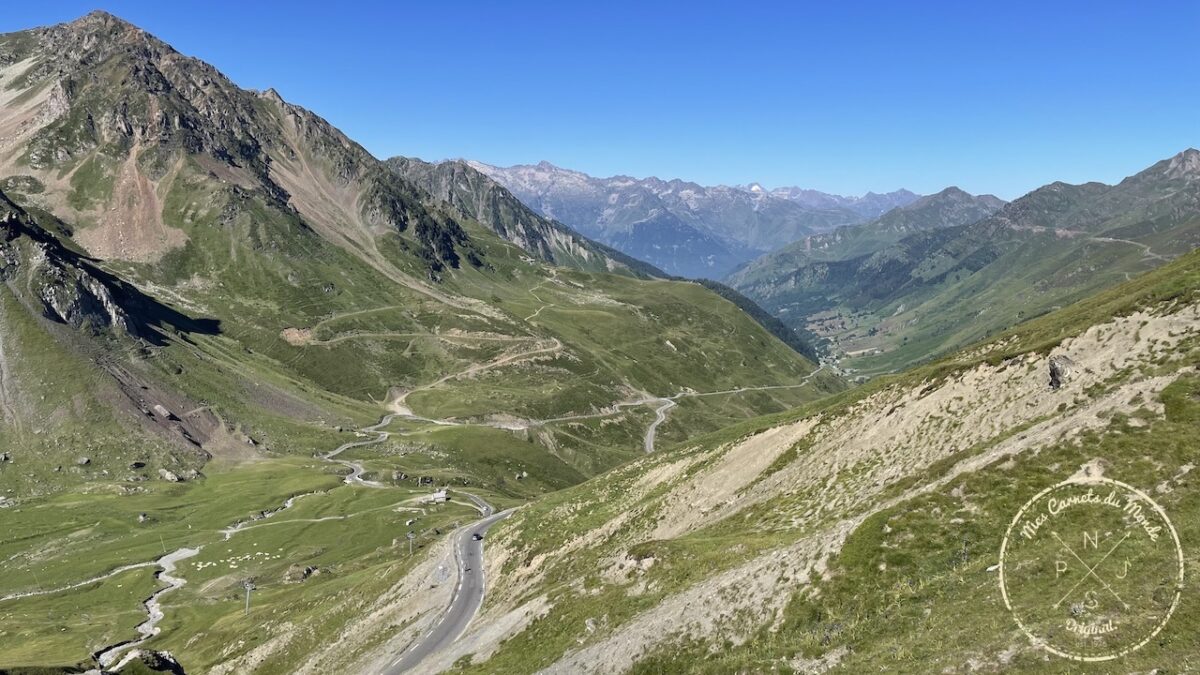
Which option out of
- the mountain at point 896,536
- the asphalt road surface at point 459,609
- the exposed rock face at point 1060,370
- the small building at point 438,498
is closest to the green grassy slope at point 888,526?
the mountain at point 896,536

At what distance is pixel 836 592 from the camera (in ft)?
132

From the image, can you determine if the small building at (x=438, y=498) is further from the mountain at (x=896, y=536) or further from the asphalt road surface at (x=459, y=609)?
the mountain at (x=896, y=536)

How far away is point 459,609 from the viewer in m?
78.2

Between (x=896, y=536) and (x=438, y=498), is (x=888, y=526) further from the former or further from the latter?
(x=438, y=498)

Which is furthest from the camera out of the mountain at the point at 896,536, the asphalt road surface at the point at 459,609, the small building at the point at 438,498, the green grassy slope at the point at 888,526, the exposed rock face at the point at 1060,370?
the small building at the point at 438,498

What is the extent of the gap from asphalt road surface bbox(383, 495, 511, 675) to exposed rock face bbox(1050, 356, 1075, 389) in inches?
2478

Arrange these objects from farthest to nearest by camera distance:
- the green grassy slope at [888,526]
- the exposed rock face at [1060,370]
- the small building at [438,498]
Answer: the small building at [438,498] → the exposed rock face at [1060,370] → the green grassy slope at [888,526]

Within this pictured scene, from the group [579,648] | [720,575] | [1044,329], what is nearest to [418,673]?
[579,648]

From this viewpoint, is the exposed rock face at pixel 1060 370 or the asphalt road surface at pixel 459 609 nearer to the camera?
the exposed rock face at pixel 1060 370

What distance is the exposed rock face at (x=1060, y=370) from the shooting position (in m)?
57.5

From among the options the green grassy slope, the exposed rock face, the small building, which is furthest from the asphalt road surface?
the small building

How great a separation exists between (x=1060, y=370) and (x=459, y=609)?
6664 centimetres

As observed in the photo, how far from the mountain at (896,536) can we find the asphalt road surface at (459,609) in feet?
11.3

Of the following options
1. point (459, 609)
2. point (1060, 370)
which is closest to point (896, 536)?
point (1060, 370)
